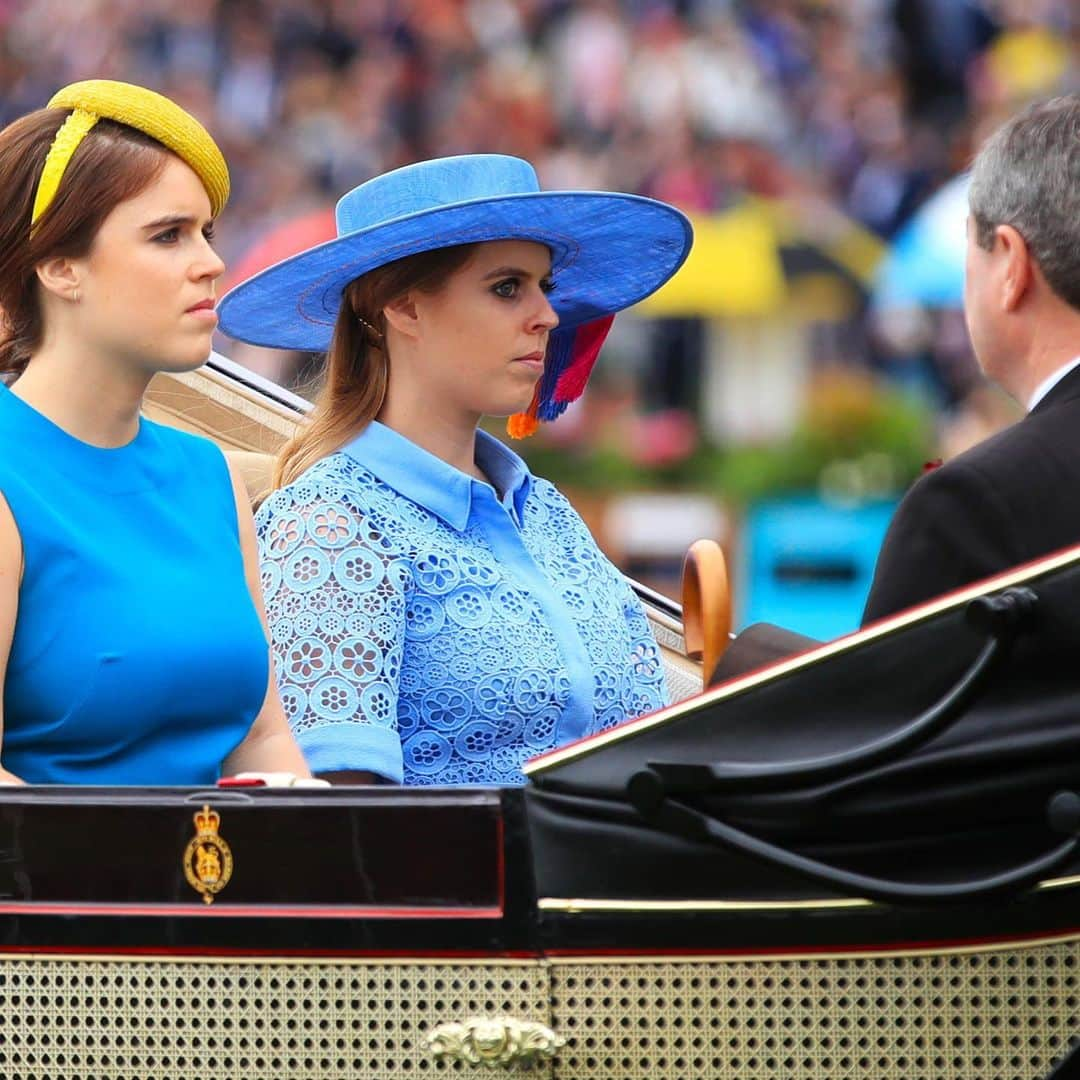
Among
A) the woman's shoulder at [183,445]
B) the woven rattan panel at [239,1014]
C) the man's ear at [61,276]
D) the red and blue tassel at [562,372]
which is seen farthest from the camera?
the red and blue tassel at [562,372]

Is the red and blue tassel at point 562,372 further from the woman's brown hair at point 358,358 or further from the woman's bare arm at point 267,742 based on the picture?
the woman's bare arm at point 267,742

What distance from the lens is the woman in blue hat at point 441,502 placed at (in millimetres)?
2639

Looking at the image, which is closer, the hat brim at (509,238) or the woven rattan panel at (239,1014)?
the woven rattan panel at (239,1014)

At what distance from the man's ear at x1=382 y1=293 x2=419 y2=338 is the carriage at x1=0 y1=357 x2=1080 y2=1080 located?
0.99 m

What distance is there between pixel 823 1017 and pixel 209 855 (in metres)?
0.60

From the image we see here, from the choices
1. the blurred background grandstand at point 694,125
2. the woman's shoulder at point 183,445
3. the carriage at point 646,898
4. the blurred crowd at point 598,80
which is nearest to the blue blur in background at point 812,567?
the blurred background grandstand at point 694,125

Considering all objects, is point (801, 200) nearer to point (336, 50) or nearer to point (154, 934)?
point (336, 50)

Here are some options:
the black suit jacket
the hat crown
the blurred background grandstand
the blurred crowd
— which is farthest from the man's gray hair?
the blurred crowd

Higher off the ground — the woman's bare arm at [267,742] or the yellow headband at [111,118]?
the yellow headband at [111,118]

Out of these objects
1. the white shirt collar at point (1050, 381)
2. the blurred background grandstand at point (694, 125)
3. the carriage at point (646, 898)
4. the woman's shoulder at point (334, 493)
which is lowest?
the carriage at point (646, 898)

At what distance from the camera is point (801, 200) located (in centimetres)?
1184

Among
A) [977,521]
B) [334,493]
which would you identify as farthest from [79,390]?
[977,521]

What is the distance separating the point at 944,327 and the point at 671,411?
5.06 ft

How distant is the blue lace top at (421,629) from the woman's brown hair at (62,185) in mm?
470
